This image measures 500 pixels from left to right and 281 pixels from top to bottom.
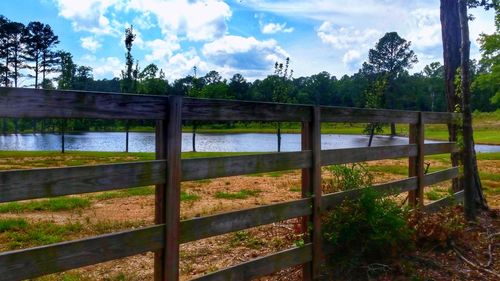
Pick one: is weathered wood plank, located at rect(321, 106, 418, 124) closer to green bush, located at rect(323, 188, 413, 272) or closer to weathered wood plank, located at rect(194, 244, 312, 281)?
green bush, located at rect(323, 188, 413, 272)

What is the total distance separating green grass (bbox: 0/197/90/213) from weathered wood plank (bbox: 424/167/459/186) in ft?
20.9

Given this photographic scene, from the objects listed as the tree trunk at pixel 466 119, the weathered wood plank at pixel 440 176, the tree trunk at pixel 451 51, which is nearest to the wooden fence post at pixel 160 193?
the weathered wood plank at pixel 440 176

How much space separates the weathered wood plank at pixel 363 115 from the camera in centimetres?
506

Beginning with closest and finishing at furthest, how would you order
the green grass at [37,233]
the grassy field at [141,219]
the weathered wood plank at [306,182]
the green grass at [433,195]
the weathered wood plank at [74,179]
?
Result: the weathered wood plank at [74,179] < the weathered wood plank at [306,182] < the grassy field at [141,219] < the green grass at [37,233] < the green grass at [433,195]

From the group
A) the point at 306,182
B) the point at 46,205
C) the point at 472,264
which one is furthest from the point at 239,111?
the point at 46,205

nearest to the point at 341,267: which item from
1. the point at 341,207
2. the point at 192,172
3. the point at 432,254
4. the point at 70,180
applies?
the point at 341,207

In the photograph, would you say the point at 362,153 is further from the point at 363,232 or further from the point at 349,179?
the point at 363,232

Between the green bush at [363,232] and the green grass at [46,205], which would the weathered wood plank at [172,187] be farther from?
the green grass at [46,205]

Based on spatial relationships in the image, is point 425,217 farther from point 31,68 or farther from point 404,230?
point 31,68

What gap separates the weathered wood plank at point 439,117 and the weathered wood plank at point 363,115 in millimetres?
351

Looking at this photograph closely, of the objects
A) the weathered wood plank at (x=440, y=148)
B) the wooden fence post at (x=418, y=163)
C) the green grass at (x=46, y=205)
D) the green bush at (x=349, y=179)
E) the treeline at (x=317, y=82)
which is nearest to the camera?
the green bush at (x=349, y=179)

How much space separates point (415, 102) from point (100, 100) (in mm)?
104495

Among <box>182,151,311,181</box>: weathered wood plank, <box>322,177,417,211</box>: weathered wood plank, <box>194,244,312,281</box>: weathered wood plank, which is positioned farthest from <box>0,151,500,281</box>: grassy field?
<box>182,151,311,181</box>: weathered wood plank

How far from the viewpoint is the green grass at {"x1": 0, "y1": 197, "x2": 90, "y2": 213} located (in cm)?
878
